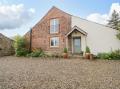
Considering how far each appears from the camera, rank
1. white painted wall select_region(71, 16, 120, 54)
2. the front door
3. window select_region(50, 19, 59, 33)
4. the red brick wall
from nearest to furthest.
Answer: white painted wall select_region(71, 16, 120, 54) < the front door < the red brick wall < window select_region(50, 19, 59, 33)

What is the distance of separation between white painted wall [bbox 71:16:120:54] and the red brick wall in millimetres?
2774

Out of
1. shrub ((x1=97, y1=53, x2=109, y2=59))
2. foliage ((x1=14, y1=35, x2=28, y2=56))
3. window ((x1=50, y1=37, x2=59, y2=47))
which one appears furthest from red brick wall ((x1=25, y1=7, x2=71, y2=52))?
shrub ((x1=97, y1=53, x2=109, y2=59))

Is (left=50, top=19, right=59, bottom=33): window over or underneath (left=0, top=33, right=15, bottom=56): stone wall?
over

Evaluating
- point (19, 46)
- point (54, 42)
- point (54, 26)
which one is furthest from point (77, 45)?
point (19, 46)

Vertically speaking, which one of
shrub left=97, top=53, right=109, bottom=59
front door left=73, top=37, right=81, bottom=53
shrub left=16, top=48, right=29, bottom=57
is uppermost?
front door left=73, top=37, right=81, bottom=53

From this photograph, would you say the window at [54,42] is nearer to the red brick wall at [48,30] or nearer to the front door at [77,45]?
the red brick wall at [48,30]

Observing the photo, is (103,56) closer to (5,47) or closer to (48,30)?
(48,30)

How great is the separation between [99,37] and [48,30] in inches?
326

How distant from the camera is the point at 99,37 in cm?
2361

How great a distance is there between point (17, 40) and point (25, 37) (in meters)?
2.38

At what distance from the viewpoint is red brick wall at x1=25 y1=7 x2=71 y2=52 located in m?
26.5

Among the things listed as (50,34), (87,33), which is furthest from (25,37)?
(87,33)

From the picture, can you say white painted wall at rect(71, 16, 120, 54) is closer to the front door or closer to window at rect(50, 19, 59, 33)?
the front door

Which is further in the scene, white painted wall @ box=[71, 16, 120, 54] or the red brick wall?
the red brick wall
